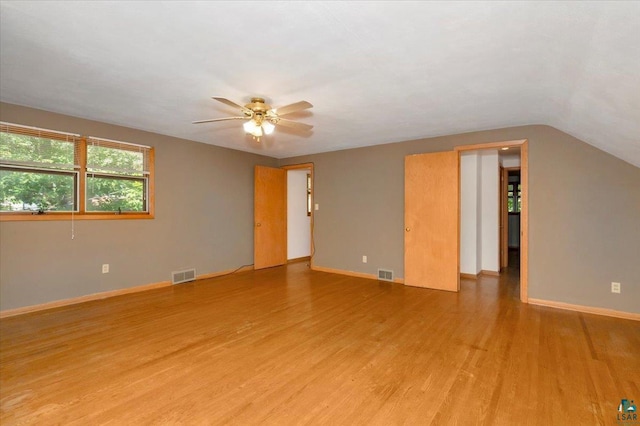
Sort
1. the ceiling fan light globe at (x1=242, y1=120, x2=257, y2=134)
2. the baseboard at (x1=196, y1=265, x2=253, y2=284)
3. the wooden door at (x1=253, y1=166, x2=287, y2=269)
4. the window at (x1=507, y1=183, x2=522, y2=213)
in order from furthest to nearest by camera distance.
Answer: the window at (x1=507, y1=183, x2=522, y2=213), the wooden door at (x1=253, y1=166, x2=287, y2=269), the baseboard at (x1=196, y1=265, x2=253, y2=284), the ceiling fan light globe at (x1=242, y1=120, x2=257, y2=134)

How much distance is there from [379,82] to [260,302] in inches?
116

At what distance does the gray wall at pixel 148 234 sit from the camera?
3.38 meters

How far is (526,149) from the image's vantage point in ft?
12.5

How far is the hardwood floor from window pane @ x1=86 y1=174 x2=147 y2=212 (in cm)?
131

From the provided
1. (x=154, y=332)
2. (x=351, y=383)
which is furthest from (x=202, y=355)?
(x=351, y=383)

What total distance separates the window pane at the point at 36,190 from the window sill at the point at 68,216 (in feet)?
0.29

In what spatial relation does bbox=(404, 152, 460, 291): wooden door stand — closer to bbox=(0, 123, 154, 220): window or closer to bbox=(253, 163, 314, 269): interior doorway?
bbox=(253, 163, 314, 269): interior doorway

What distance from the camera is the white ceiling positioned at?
169 cm

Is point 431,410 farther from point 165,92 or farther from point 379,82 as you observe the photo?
point 165,92

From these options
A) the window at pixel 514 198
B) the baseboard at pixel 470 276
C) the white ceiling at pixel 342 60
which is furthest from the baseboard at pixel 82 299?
the window at pixel 514 198

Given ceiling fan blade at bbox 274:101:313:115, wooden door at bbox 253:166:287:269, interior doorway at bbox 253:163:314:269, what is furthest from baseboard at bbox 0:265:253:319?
ceiling fan blade at bbox 274:101:313:115

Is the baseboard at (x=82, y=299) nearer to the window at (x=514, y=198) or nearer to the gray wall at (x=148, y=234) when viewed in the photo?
the gray wall at (x=148, y=234)

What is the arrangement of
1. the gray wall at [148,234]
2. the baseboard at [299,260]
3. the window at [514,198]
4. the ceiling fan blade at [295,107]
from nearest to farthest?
the ceiling fan blade at [295,107] → the gray wall at [148,234] → the baseboard at [299,260] → the window at [514,198]

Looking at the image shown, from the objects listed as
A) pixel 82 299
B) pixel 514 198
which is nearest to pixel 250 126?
pixel 82 299
